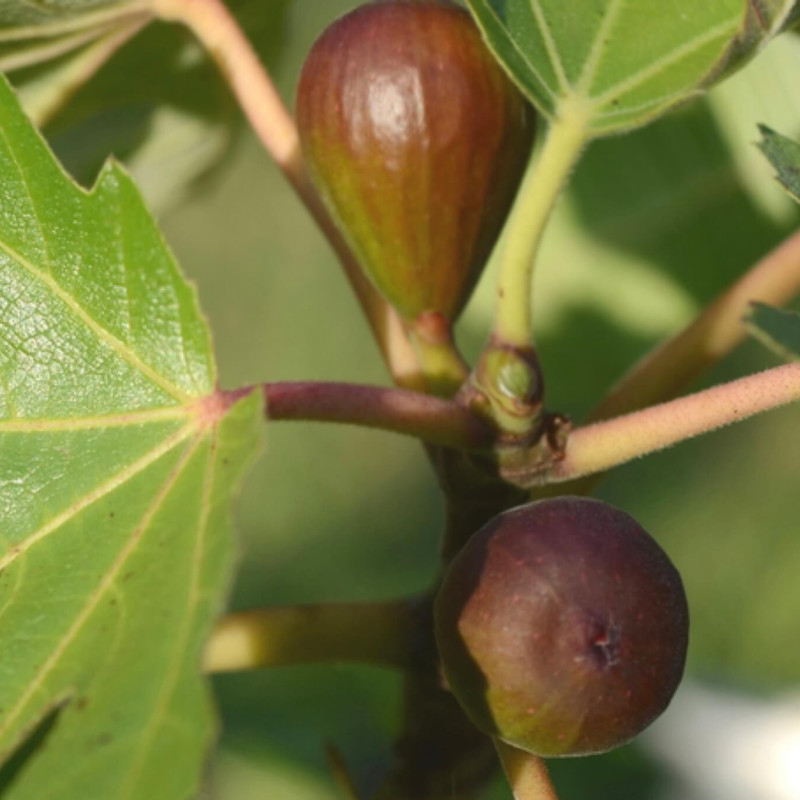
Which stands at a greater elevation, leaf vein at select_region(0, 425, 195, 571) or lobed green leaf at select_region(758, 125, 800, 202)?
leaf vein at select_region(0, 425, 195, 571)

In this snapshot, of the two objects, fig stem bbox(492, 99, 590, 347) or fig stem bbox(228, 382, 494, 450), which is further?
fig stem bbox(492, 99, 590, 347)

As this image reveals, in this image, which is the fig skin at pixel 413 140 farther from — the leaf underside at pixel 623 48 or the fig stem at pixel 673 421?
the fig stem at pixel 673 421

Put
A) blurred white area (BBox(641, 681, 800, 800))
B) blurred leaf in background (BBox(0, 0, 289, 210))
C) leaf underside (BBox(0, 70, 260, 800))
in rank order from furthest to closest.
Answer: blurred white area (BBox(641, 681, 800, 800)) → blurred leaf in background (BBox(0, 0, 289, 210)) → leaf underside (BBox(0, 70, 260, 800))

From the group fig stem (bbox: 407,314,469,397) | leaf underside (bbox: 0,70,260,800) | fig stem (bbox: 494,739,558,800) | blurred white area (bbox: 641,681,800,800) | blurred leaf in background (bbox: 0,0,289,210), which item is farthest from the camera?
blurred white area (bbox: 641,681,800,800)

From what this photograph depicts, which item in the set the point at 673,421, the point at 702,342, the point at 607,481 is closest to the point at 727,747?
the point at 607,481

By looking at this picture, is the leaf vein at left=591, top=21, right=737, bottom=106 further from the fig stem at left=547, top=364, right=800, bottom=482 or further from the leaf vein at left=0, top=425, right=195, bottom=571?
the leaf vein at left=0, top=425, right=195, bottom=571

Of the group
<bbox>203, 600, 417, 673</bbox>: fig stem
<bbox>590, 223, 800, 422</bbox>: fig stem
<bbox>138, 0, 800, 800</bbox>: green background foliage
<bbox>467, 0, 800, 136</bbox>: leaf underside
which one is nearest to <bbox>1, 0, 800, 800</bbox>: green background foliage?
<bbox>138, 0, 800, 800</bbox>: green background foliage
